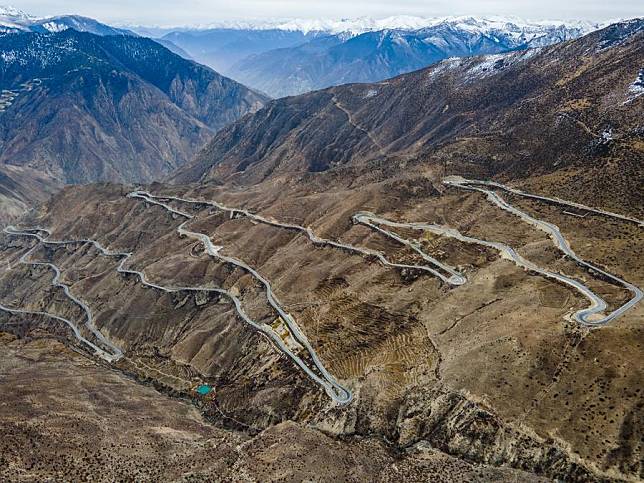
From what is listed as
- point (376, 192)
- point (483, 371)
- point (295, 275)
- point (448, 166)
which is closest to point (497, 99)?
point (448, 166)

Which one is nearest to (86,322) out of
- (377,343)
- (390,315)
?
(390,315)

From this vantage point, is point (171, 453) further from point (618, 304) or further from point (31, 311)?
point (31, 311)

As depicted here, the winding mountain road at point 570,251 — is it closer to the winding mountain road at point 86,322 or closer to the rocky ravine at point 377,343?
the rocky ravine at point 377,343

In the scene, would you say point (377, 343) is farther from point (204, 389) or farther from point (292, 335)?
point (204, 389)

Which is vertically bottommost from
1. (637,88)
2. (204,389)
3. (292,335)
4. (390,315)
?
(204,389)

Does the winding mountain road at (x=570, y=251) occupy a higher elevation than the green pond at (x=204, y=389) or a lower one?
higher

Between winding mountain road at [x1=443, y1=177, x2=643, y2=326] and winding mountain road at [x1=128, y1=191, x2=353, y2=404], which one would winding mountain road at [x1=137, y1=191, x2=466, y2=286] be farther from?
winding mountain road at [x1=128, y1=191, x2=353, y2=404]

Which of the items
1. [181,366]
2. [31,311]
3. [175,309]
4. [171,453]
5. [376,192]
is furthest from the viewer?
[31,311]

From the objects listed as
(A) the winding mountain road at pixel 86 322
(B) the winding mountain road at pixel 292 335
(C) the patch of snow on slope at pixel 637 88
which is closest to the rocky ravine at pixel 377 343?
(B) the winding mountain road at pixel 292 335
